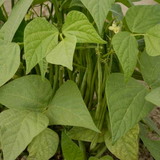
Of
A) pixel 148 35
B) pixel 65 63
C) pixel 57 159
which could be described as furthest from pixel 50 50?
pixel 57 159

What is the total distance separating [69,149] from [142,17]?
283 millimetres

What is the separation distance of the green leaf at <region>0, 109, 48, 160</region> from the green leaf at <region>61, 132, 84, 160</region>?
0.20ft

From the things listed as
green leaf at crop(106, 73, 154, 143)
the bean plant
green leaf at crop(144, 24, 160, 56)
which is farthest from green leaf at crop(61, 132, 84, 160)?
green leaf at crop(144, 24, 160, 56)

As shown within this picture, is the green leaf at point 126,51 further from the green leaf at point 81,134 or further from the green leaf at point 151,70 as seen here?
the green leaf at point 81,134

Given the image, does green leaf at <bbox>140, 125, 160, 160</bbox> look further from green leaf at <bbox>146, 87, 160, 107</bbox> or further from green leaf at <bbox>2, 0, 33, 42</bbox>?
green leaf at <bbox>2, 0, 33, 42</bbox>

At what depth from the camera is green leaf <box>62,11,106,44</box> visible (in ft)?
1.50

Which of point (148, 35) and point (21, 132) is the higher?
point (148, 35)

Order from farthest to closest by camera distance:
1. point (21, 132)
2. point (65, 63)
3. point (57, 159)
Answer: point (57, 159) → point (21, 132) → point (65, 63)

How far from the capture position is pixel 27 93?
0.61 meters

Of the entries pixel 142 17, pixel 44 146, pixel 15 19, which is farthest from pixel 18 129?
pixel 142 17

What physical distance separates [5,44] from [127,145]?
310 millimetres

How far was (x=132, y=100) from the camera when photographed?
53 centimetres

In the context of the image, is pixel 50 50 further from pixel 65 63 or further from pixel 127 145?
pixel 127 145

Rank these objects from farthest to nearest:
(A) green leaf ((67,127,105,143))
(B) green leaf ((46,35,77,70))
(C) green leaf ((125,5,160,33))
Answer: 1. (A) green leaf ((67,127,105,143))
2. (C) green leaf ((125,5,160,33))
3. (B) green leaf ((46,35,77,70))
